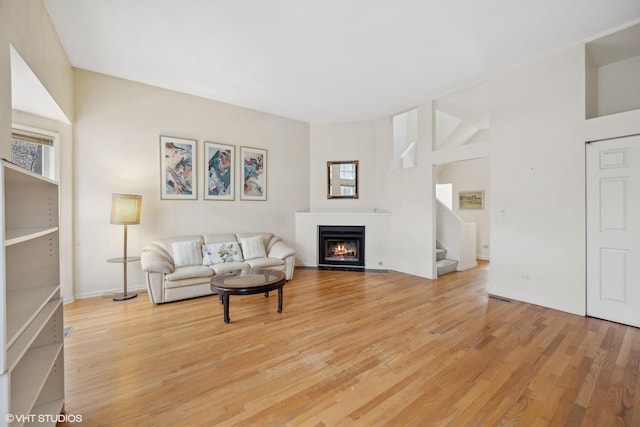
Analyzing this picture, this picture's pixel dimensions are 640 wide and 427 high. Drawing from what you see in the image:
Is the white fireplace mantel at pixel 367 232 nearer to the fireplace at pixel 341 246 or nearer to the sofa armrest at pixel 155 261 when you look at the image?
the fireplace at pixel 341 246

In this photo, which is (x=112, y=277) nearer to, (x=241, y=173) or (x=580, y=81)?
(x=241, y=173)

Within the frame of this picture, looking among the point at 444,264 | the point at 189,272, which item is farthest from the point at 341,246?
the point at 189,272

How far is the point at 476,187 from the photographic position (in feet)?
24.2

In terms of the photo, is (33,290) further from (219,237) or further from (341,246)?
(341,246)

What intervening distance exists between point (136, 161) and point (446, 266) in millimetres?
5742

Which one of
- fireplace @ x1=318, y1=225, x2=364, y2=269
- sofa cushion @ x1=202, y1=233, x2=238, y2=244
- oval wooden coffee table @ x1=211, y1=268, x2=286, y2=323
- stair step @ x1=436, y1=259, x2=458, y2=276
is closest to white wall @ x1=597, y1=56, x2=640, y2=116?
stair step @ x1=436, y1=259, x2=458, y2=276

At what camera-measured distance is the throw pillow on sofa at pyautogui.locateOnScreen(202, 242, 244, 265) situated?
442cm

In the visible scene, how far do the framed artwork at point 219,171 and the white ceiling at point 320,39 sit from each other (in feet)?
3.30

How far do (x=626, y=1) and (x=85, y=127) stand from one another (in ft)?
21.0

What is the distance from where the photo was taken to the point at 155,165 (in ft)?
14.5

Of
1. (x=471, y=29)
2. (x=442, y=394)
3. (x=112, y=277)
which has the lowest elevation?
(x=442, y=394)

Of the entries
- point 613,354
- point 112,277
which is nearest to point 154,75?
point 112,277

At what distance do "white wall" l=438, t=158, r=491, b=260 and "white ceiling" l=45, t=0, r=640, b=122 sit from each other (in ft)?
11.8

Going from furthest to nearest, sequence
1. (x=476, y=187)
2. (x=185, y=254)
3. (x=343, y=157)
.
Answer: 1. (x=476, y=187)
2. (x=343, y=157)
3. (x=185, y=254)
